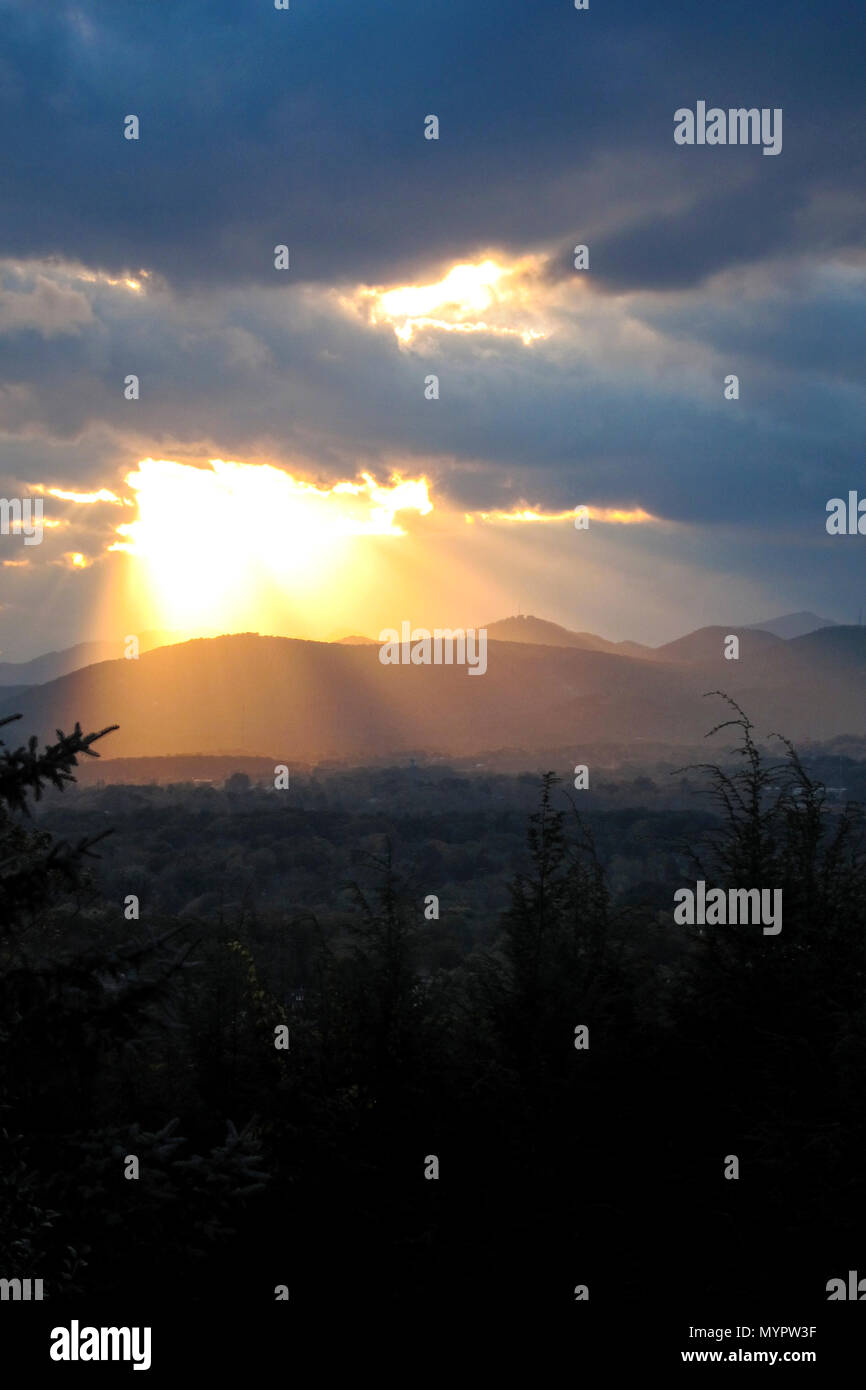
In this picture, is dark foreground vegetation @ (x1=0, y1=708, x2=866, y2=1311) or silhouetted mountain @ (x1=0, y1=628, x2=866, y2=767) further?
silhouetted mountain @ (x1=0, y1=628, x2=866, y2=767)

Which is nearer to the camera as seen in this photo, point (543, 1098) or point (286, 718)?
point (543, 1098)

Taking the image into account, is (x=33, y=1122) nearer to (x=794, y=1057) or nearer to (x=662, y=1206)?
(x=662, y=1206)

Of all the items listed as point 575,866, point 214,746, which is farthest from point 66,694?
point 575,866

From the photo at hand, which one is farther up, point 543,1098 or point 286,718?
point 286,718

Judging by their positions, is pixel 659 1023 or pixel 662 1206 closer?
pixel 662 1206

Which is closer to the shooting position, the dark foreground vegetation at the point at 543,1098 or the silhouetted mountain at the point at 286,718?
the dark foreground vegetation at the point at 543,1098

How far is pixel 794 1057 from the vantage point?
10.7m

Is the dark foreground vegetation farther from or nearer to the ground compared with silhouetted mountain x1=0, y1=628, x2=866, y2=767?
nearer to the ground

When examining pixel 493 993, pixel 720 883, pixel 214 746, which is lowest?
pixel 493 993

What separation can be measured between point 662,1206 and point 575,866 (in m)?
3.73

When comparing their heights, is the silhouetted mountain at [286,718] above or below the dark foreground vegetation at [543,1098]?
above
